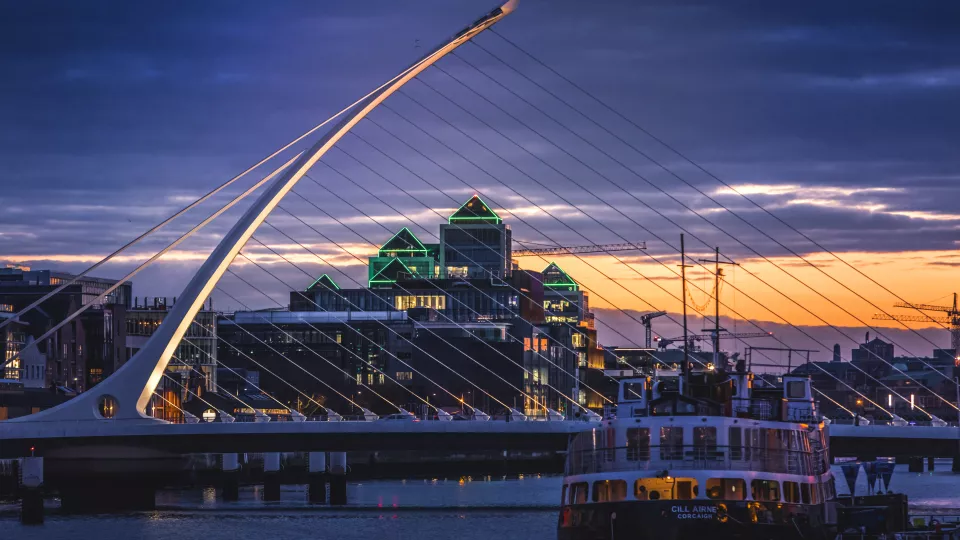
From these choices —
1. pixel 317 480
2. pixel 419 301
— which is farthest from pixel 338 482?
pixel 419 301

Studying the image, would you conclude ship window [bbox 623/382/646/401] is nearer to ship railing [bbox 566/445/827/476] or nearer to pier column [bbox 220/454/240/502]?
ship railing [bbox 566/445/827/476]

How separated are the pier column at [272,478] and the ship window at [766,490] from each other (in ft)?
177

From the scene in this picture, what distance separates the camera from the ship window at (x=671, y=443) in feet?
157

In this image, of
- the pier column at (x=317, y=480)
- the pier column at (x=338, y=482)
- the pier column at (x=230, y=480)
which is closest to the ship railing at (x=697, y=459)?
the pier column at (x=338, y=482)

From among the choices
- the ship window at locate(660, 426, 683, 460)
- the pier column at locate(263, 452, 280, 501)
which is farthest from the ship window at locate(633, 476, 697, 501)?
the pier column at locate(263, 452, 280, 501)

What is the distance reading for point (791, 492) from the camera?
48.5 meters

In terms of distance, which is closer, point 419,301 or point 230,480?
point 230,480

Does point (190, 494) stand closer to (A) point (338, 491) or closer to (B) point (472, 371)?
(A) point (338, 491)

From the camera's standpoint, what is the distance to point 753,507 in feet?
153

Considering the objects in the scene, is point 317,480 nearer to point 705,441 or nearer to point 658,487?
point 705,441

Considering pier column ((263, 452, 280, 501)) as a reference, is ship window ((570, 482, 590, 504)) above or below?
above

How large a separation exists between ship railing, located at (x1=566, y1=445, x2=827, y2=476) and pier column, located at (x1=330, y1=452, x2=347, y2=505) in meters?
44.8

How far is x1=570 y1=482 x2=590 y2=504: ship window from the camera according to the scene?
163 feet

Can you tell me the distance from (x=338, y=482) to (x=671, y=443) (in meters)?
49.0
